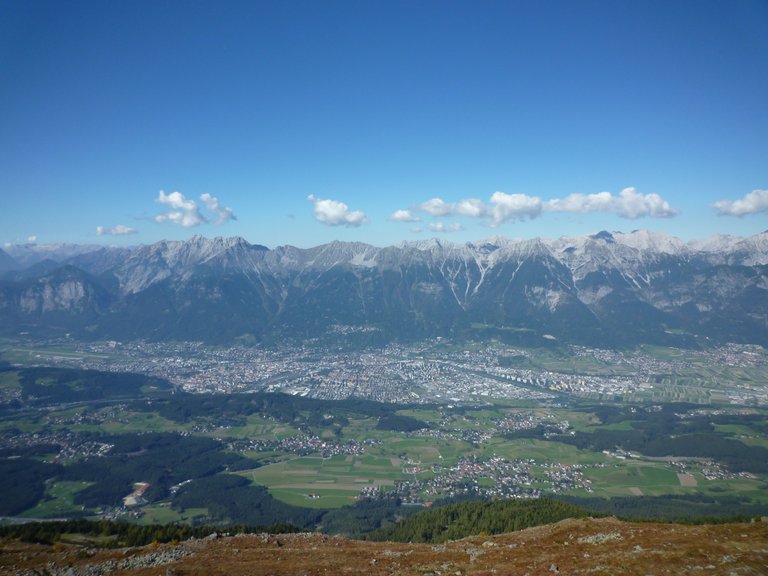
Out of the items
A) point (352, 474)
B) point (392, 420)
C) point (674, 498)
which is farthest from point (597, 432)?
point (352, 474)

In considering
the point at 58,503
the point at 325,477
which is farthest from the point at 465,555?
the point at 58,503

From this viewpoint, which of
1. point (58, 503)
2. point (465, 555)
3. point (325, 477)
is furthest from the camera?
point (325, 477)

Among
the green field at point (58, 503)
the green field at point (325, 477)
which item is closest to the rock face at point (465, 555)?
the green field at point (58, 503)

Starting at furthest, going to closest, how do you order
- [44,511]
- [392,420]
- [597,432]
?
[392,420] < [597,432] < [44,511]

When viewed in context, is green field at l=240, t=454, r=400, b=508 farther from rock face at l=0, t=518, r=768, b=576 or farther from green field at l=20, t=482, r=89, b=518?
rock face at l=0, t=518, r=768, b=576

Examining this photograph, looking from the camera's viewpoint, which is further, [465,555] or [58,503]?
[58,503]

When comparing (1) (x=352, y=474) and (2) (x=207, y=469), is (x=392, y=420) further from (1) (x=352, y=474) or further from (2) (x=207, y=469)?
(2) (x=207, y=469)

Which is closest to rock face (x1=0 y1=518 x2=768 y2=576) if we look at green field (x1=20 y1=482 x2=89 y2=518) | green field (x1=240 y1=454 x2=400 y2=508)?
green field (x1=20 y1=482 x2=89 y2=518)

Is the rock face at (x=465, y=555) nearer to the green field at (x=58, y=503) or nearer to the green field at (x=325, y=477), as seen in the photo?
the green field at (x=58, y=503)

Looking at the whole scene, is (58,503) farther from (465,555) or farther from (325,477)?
(465,555)
